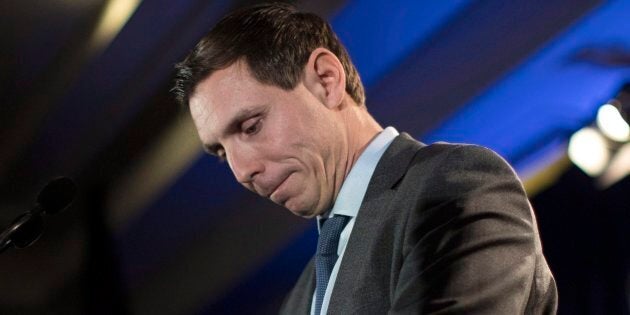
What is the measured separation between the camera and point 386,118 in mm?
2273

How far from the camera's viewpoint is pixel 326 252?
1.26 meters

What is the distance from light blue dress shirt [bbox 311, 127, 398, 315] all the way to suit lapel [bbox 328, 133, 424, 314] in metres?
0.06

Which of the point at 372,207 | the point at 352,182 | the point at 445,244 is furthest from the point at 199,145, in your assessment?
the point at 445,244

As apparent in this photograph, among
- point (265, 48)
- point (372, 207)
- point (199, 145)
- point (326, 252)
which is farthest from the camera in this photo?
point (199, 145)

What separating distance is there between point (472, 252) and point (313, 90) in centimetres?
52

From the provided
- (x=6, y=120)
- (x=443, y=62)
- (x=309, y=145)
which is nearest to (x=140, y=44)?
(x=6, y=120)

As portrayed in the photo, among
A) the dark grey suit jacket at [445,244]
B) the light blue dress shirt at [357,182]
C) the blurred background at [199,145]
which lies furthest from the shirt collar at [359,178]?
the blurred background at [199,145]

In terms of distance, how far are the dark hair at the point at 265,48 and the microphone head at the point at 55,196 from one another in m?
0.28

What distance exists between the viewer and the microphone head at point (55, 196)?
1440 mm

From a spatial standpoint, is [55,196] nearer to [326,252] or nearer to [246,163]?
[246,163]

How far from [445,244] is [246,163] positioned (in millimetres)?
481

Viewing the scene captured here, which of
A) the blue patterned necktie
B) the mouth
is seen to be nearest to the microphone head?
the mouth

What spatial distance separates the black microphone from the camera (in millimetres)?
1371

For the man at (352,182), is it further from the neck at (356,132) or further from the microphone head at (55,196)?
the microphone head at (55,196)
